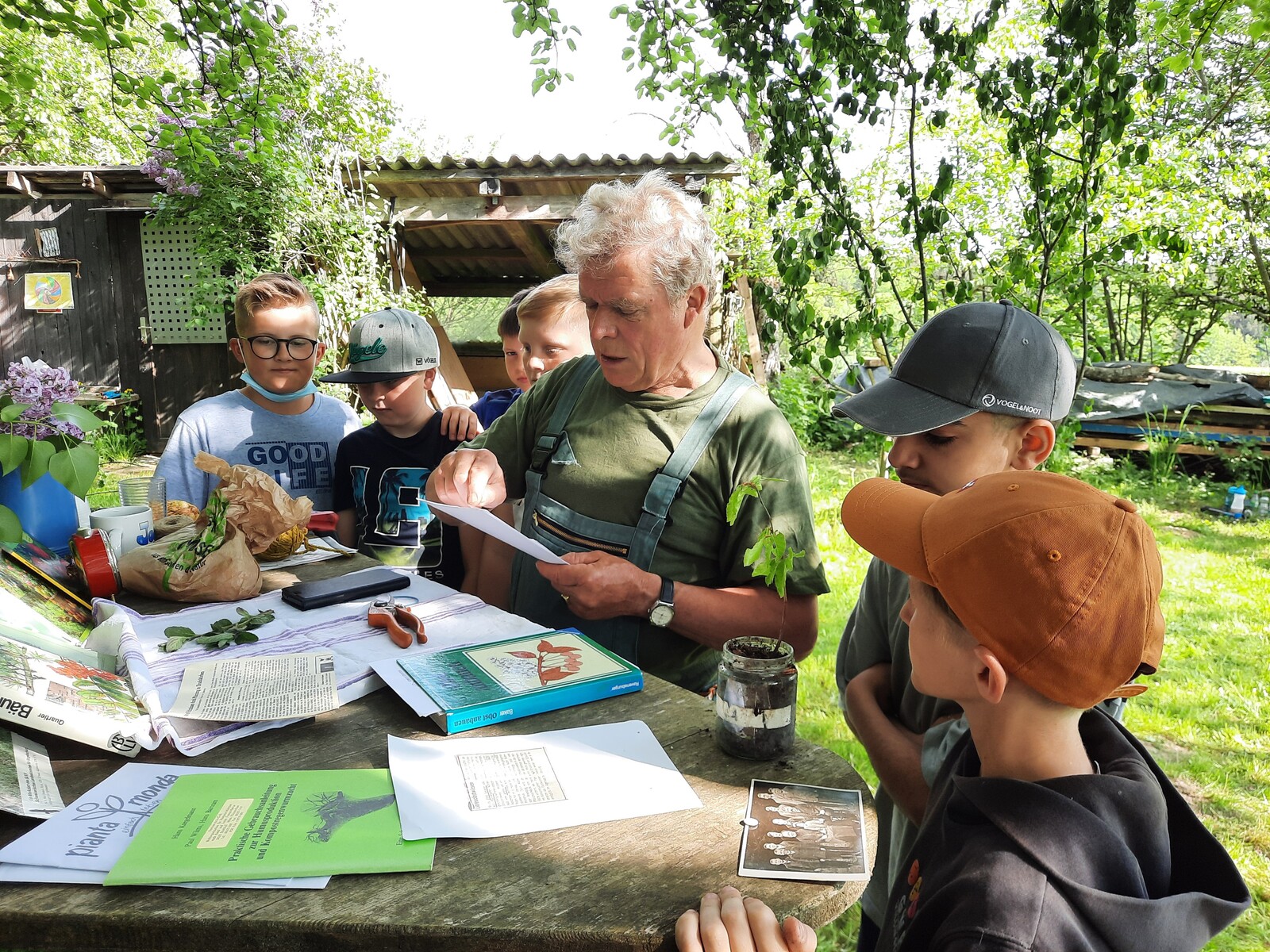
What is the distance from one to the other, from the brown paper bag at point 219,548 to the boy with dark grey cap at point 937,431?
4.78ft

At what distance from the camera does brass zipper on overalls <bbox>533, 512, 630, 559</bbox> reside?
204 cm

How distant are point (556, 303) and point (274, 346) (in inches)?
48.3

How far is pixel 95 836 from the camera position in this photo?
3.27ft

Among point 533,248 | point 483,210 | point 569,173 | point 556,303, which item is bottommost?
point 556,303

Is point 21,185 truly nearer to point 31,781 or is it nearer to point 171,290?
point 171,290

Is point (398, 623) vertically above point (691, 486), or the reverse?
point (691, 486)

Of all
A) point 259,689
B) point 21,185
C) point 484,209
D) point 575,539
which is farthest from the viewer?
point 21,185

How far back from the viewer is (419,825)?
102cm

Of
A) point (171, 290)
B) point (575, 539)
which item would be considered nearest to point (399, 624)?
point (575, 539)

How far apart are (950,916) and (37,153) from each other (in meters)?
19.4

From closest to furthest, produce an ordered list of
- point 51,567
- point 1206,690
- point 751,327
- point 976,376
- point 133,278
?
point 976,376, point 51,567, point 1206,690, point 751,327, point 133,278

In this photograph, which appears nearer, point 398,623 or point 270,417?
point 398,623

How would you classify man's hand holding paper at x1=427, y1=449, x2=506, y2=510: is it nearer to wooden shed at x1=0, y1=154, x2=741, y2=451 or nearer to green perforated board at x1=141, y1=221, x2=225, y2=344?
wooden shed at x1=0, y1=154, x2=741, y2=451

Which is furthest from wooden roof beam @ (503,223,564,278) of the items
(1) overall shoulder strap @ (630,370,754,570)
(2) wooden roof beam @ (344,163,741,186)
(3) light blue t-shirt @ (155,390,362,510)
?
(1) overall shoulder strap @ (630,370,754,570)
